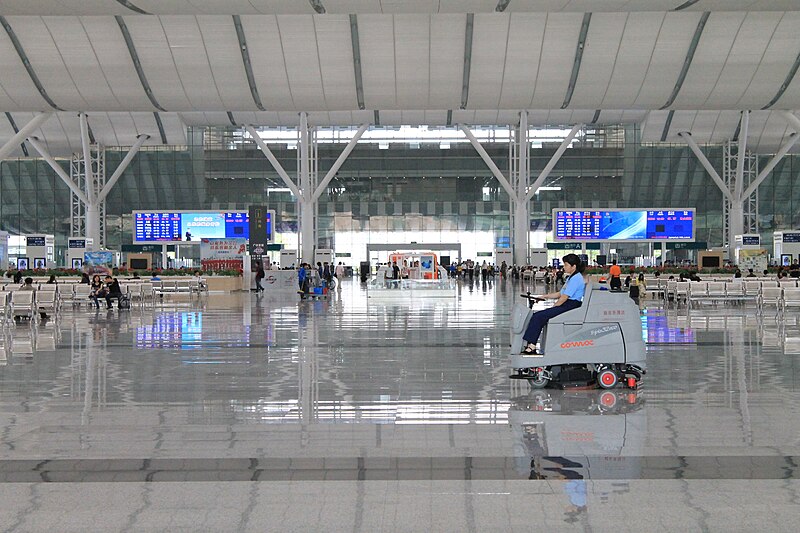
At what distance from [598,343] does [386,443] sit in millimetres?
3354

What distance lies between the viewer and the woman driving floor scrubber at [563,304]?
9.09 m

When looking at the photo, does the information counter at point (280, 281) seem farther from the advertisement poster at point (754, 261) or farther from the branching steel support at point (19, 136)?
the advertisement poster at point (754, 261)

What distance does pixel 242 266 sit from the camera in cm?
4450

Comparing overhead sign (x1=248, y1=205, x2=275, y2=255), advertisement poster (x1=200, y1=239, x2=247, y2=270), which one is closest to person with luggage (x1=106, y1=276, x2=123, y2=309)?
overhead sign (x1=248, y1=205, x2=275, y2=255)

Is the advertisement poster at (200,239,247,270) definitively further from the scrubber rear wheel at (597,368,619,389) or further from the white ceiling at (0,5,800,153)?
the scrubber rear wheel at (597,368,619,389)

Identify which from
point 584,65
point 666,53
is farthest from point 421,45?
point 666,53

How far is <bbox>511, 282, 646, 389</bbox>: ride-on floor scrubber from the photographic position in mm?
8992

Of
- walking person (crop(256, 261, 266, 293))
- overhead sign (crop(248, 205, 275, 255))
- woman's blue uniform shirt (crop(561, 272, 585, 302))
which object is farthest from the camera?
overhead sign (crop(248, 205, 275, 255))

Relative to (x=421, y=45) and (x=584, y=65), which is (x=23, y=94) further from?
(x=584, y=65)

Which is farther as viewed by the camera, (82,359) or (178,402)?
(82,359)

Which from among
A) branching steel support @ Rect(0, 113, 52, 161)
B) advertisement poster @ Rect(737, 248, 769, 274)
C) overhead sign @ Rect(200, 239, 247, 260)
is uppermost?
branching steel support @ Rect(0, 113, 52, 161)

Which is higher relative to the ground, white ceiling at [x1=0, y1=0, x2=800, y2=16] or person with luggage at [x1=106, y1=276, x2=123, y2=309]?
white ceiling at [x1=0, y1=0, x2=800, y2=16]

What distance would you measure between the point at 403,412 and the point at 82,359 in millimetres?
6056

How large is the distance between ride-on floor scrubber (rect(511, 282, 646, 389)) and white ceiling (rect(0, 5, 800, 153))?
914 inches
